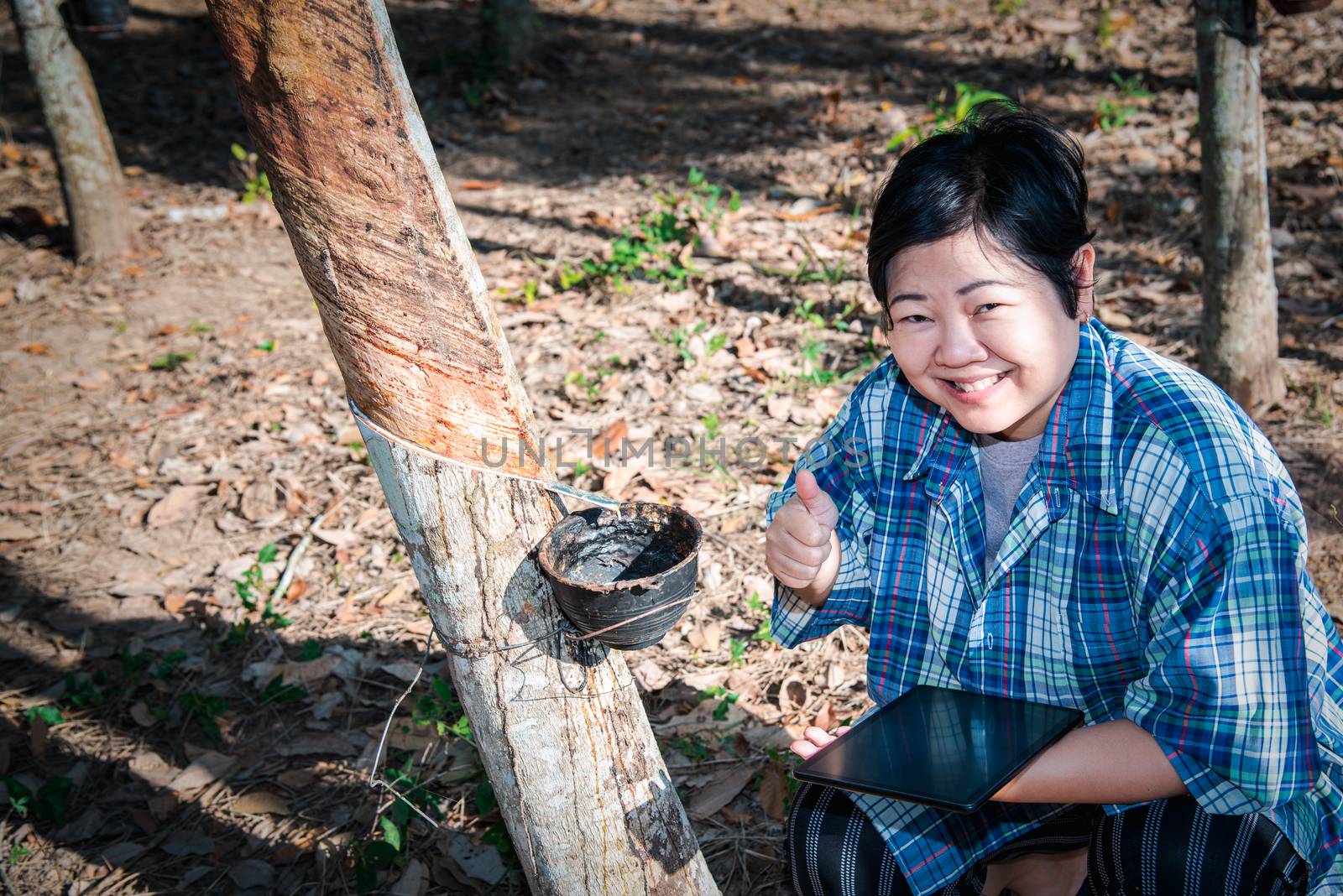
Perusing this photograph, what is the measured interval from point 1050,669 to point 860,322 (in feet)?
9.76

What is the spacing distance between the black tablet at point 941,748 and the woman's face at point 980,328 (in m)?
0.55

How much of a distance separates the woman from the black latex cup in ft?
0.77

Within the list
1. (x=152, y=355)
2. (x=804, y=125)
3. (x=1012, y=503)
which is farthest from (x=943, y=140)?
(x=804, y=125)

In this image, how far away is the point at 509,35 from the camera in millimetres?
8711

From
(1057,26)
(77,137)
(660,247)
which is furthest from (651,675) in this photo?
(1057,26)

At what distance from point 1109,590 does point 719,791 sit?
1.40m

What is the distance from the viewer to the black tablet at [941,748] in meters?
1.73

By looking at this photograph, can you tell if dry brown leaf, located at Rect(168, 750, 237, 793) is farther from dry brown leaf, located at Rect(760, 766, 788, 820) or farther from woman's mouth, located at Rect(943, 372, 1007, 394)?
woman's mouth, located at Rect(943, 372, 1007, 394)

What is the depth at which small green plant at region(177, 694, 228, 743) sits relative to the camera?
3.24 m

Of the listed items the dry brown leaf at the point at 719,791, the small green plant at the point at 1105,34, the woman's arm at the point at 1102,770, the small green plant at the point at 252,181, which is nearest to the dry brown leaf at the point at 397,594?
the dry brown leaf at the point at 719,791

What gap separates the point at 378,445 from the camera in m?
1.89

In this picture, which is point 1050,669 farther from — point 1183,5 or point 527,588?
point 1183,5

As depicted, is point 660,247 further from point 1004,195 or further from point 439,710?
point 1004,195

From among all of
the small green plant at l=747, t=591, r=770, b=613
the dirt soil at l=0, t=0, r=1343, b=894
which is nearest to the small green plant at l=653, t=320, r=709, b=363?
the dirt soil at l=0, t=0, r=1343, b=894
